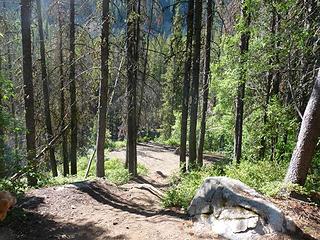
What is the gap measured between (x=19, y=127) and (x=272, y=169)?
5.96m

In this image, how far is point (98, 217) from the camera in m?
7.33

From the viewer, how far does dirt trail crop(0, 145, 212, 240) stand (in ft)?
20.7

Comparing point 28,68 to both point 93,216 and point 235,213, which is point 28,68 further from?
point 235,213

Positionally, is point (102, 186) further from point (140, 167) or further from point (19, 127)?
point (140, 167)

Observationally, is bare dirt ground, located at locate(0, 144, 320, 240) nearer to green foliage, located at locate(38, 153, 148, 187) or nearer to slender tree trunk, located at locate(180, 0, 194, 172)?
green foliage, located at locate(38, 153, 148, 187)

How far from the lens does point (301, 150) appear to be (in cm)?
723

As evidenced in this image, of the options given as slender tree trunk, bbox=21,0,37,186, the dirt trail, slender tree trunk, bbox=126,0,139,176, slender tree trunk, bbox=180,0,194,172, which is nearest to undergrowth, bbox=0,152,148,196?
the dirt trail

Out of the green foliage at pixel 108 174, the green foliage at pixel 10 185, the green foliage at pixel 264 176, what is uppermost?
the green foliage at pixel 264 176

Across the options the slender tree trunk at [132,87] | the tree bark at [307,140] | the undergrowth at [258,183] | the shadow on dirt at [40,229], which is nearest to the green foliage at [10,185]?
the shadow on dirt at [40,229]

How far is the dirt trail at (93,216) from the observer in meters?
6.31

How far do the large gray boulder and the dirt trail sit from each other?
35 centimetres

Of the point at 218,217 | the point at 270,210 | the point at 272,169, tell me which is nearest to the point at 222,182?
the point at 218,217

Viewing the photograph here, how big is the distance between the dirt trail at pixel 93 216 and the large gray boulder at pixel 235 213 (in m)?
0.35

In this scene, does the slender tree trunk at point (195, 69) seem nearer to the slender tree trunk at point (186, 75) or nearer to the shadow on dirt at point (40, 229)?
the slender tree trunk at point (186, 75)
